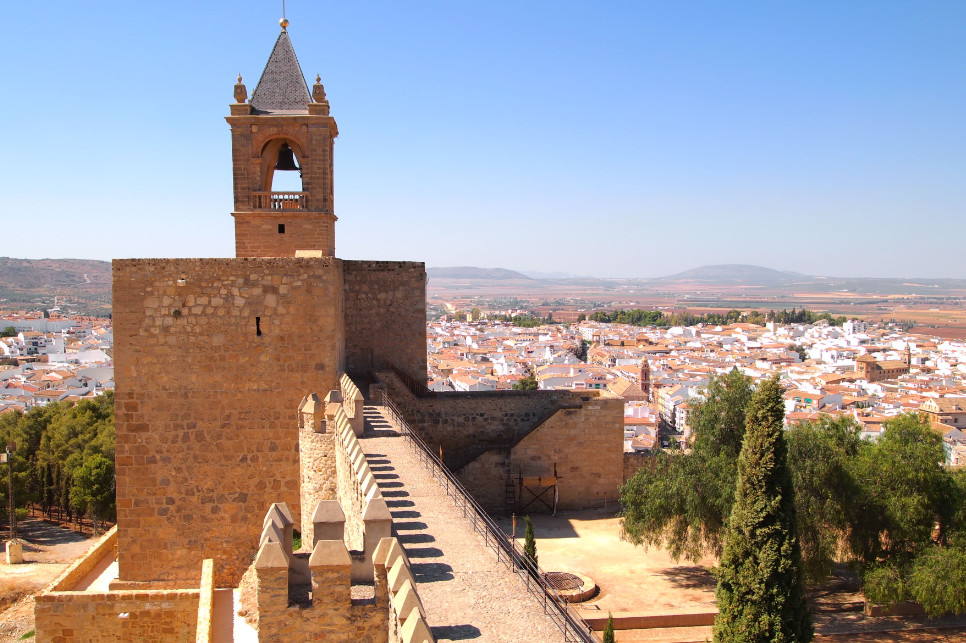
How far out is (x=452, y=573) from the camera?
5371mm

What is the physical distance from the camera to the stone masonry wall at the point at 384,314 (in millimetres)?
13297

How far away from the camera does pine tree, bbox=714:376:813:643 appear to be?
9125 mm

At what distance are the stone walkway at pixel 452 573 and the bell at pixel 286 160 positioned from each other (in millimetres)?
6985

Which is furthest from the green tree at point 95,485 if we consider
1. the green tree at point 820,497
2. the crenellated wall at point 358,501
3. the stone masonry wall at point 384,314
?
the green tree at point 820,497

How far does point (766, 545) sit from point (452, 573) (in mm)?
5387

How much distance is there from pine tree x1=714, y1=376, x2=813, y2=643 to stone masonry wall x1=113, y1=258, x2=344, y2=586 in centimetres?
559

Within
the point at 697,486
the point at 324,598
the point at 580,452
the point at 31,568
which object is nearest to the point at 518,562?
the point at 324,598

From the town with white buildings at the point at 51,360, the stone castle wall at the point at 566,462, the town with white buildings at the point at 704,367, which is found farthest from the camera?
the town with white buildings at the point at 51,360

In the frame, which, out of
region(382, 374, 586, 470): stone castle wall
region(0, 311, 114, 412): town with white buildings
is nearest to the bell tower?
Answer: region(382, 374, 586, 470): stone castle wall

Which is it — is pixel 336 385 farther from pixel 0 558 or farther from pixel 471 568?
pixel 0 558

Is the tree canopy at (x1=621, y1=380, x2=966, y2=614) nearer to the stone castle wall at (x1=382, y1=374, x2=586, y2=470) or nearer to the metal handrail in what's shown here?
the stone castle wall at (x1=382, y1=374, x2=586, y2=470)

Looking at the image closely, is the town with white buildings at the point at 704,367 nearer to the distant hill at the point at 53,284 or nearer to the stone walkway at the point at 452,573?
the stone walkway at the point at 452,573

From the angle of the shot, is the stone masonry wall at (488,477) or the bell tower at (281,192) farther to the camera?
the stone masonry wall at (488,477)

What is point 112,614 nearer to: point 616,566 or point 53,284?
point 616,566
